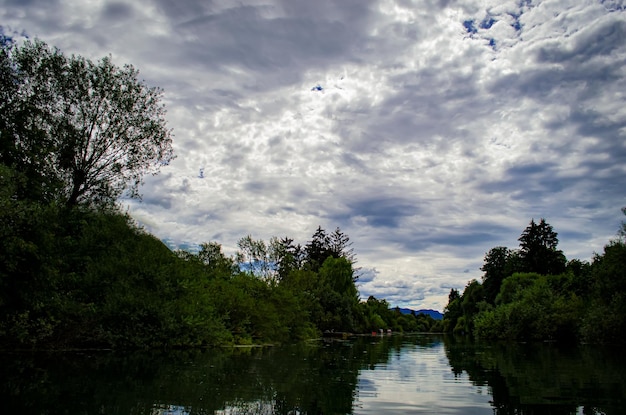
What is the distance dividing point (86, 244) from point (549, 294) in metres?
52.2

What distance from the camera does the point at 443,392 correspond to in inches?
426

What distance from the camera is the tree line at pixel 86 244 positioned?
17031 millimetres

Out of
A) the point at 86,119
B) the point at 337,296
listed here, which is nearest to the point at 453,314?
the point at 337,296

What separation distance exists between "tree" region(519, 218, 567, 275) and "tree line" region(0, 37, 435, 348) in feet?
186

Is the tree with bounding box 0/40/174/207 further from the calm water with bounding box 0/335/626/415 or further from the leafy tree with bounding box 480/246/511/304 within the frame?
the leafy tree with bounding box 480/246/511/304

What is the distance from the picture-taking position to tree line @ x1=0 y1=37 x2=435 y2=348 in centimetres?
1703

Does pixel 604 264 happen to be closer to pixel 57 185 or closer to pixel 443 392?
pixel 443 392

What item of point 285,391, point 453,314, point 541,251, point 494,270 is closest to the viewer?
point 285,391

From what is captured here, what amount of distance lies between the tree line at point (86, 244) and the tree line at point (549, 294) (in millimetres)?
27196

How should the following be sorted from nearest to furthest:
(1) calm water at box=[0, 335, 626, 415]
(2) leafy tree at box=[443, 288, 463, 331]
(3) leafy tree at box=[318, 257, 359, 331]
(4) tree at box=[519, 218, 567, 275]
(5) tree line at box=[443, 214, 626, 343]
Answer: (1) calm water at box=[0, 335, 626, 415] → (5) tree line at box=[443, 214, 626, 343] → (3) leafy tree at box=[318, 257, 359, 331] → (4) tree at box=[519, 218, 567, 275] → (2) leafy tree at box=[443, 288, 463, 331]

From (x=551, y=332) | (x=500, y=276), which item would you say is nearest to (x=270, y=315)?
(x=551, y=332)

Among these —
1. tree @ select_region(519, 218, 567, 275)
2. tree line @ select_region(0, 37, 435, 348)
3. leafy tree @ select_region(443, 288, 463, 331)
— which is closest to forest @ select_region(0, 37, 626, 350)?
tree line @ select_region(0, 37, 435, 348)

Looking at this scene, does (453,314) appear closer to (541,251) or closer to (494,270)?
(494,270)

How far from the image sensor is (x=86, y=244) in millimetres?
24547
